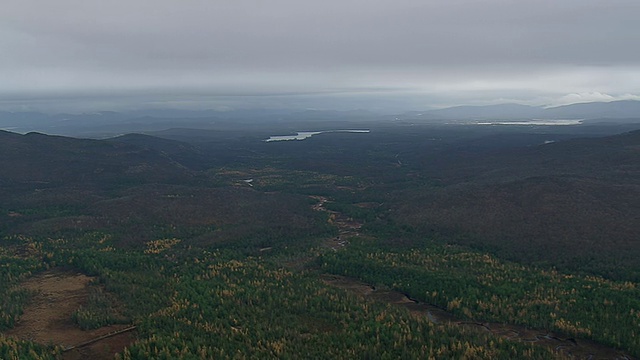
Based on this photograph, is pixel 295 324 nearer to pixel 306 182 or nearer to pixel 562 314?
pixel 562 314

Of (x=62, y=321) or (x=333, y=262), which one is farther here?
(x=333, y=262)

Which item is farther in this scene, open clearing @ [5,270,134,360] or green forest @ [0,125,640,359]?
green forest @ [0,125,640,359]

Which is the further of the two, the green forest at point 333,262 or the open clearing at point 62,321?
the green forest at point 333,262

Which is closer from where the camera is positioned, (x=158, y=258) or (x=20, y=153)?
(x=158, y=258)

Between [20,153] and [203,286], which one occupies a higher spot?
[20,153]

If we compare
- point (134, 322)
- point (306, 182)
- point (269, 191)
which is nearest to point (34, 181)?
point (269, 191)

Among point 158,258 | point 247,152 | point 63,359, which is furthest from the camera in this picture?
point 247,152

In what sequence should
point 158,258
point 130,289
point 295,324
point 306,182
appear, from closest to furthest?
point 295,324, point 130,289, point 158,258, point 306,182
